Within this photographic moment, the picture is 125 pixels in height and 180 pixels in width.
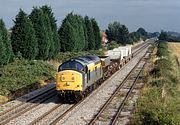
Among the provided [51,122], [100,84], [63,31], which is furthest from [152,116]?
[63,31]

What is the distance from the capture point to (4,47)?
36156 mm

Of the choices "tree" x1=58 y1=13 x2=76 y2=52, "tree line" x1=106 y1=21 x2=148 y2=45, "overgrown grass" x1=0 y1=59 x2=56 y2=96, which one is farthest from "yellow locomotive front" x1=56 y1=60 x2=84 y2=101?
"tree line" x1=106 y1=21 x2=148 y2=45

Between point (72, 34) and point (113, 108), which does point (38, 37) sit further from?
point (113, 108)

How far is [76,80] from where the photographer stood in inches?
992

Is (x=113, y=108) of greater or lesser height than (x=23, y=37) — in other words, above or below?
below

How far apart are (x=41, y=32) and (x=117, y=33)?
85.8m

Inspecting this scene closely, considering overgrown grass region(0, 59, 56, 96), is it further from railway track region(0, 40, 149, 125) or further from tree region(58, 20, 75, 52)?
tree region(58, 20, 75, 52)

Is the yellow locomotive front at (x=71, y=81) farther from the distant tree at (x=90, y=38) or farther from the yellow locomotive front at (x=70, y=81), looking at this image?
the distant tree at (x=90, y=38)

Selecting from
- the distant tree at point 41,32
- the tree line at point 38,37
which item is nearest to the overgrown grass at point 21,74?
the tree line at point 38,37

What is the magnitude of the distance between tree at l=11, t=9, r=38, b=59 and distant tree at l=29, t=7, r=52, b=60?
123 inches

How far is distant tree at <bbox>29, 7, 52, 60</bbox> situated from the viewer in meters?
46.6

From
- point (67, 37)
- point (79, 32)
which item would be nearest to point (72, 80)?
→ point (67, 37)

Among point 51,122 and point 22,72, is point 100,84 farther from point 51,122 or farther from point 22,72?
point 51,122

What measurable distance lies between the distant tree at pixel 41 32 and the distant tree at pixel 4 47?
26.3 ft
